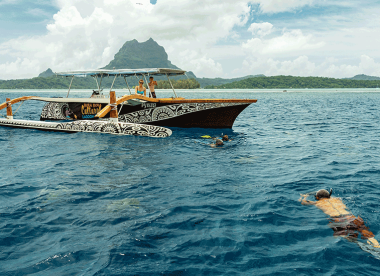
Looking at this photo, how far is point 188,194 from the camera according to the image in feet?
22.1

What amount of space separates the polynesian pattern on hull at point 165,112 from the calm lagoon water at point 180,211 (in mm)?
4607

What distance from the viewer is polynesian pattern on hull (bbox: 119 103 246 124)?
15605 millimetres

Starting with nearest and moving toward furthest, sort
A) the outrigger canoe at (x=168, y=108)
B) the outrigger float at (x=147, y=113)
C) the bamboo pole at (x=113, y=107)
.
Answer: the outrigger float at (x=147, y=113) < the bamboo pole at (x=113, y=107) < the outrigger canoe at (x=168, y=108)

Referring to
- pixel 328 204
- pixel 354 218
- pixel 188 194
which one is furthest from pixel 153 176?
pixel 354 218

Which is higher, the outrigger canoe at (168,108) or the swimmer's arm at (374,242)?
the outrigger canoe at (168,108)

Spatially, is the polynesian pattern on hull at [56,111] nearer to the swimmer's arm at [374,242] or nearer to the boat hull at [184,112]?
the boat hull at [184,112]

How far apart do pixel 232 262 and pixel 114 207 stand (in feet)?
9.20

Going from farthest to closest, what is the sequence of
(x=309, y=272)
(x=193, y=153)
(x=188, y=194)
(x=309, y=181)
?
1. (x=193, y=153)
2. (x=309, y=181)
3. (x=188, y=194)
4. (x=309, y=272)

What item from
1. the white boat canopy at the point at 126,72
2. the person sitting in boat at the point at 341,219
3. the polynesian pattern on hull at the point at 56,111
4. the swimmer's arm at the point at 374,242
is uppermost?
the white boat canopy at the point at 126,72

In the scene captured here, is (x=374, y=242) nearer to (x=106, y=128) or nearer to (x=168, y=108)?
(x=168, y=108)

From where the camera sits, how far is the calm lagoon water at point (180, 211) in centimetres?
418


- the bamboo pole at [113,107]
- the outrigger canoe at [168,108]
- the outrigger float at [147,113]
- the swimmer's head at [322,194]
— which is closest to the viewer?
the swimmer's head at [322,194]

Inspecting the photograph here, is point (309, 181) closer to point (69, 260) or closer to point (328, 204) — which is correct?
point (328, 204)

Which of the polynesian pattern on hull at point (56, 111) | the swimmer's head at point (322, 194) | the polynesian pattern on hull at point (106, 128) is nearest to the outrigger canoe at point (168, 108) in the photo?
the polynesian pattern on hull at point (106, 128)
